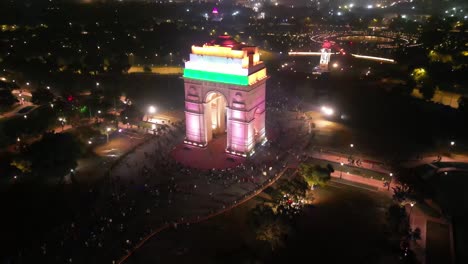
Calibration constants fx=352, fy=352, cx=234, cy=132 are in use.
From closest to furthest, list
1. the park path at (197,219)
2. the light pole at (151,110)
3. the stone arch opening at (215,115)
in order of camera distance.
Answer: the park path at (197,219)
the stone arch opening at (215,115)
the light pole at (151,110)

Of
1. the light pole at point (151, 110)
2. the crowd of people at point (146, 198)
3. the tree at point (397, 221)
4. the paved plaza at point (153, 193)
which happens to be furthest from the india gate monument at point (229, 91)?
the tree at point (397, 221)

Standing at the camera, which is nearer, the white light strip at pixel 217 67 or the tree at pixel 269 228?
the tree at pixel 269 228

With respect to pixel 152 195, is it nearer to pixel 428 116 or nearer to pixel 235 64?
pixel 235 64

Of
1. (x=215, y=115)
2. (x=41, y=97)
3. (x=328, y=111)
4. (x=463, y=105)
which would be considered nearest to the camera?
(x=215, y=115)

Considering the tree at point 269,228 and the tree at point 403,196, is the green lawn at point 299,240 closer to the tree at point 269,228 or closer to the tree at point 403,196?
the tree at point 269,228

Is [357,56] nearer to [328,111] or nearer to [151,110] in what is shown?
[328,111]

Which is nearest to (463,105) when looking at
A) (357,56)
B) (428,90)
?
(428,90)

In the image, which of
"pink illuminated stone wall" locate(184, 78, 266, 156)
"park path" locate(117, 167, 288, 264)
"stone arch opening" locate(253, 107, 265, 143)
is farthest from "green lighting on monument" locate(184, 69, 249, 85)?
"park path" locate(117, 167, 288, 264)
